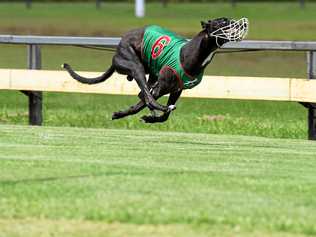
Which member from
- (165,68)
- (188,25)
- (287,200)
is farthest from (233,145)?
(188,25)

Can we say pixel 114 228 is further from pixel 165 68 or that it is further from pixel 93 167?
pixel 165 68

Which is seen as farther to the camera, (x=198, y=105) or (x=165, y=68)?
(x=198, y=105)

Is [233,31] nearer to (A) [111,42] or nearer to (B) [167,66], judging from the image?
(B) [167,66]

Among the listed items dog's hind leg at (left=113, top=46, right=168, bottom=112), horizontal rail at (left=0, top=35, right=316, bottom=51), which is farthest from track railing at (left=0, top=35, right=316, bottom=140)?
dog's hind leg at (left=113, top=46, right=168, bottom=112)

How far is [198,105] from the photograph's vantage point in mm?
18703

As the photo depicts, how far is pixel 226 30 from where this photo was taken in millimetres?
11148

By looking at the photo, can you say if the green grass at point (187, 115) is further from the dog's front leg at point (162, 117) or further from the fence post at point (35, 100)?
the dog's front leg at point (162, 117)

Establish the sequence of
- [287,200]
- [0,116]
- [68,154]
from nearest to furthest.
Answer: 1. [287,200]
2. [68,154]
3. [0,116]

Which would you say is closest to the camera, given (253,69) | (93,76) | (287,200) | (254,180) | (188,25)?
(287,200)

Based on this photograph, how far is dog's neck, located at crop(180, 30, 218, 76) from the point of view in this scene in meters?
11.3

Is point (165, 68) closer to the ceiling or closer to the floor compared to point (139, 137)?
closer to the ceiling

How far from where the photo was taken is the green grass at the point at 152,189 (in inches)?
276

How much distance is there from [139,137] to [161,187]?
4.01 metres

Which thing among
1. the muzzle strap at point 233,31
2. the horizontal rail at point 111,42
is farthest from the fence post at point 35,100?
the muzzle strap at point 233,31
